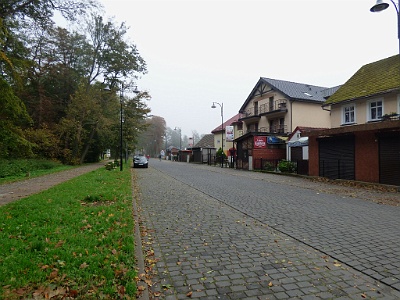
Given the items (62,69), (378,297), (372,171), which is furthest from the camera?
(62,69)

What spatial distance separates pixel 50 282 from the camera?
3152 mm

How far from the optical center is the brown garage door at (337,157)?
1615 centimetres

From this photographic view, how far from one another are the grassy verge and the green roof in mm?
18541

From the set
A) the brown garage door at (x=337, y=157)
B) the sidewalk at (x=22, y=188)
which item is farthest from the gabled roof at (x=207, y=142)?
the sidewalk at (x=22, y=188)

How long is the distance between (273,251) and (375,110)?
59.7 ft

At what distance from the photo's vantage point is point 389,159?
13727 mm

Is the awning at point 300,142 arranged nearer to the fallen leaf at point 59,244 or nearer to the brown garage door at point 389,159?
the brown garage door at point 389,159

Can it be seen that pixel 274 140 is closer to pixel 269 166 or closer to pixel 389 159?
pixel 269 166

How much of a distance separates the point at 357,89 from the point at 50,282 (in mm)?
22446

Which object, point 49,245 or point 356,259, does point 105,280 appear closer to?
point 49,245

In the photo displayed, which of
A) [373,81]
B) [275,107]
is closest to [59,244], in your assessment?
Result: [373,81]

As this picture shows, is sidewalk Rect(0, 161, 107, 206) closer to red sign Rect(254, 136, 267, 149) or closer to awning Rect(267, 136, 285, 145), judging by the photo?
red sign Rect(254, 136, 267, 149)

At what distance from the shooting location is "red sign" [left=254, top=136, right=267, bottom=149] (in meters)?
27.1

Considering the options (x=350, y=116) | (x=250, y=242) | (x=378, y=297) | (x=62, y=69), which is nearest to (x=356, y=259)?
(x=378, y=297)
